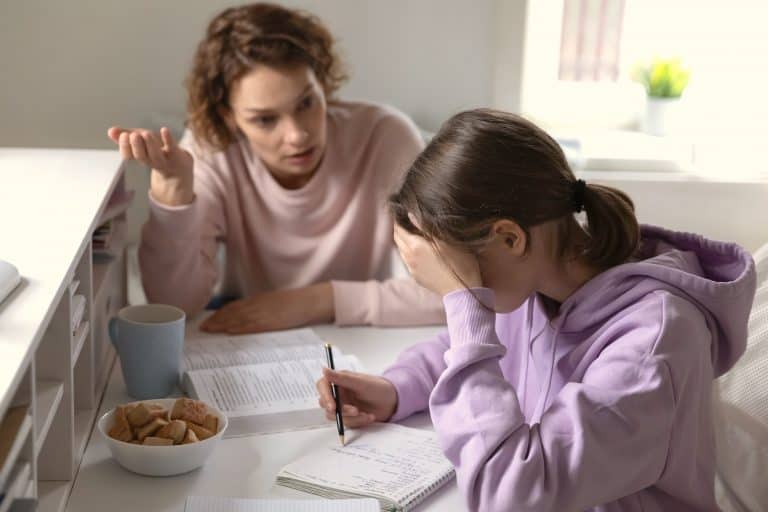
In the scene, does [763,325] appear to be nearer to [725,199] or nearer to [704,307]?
[704,307]

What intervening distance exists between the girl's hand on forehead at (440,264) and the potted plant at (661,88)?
4.53 feet

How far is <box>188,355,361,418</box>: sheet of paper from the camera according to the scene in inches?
54.3

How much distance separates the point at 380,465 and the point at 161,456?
249mm

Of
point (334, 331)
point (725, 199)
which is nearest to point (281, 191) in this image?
point (334, 331)

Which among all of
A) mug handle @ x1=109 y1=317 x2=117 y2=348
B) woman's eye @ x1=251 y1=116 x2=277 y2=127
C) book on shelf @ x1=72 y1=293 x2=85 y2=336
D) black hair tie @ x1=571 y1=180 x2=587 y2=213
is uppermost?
black hair tie @ x1=571 y1=180 x2=587 y2=213

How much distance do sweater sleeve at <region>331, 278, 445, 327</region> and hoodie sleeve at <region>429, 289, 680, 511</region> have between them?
62cm

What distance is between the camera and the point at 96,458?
1.25m

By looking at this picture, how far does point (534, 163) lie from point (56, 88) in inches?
54.2

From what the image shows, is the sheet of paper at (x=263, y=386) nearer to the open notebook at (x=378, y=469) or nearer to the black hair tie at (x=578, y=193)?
the open notebook at (x=378, y=469)

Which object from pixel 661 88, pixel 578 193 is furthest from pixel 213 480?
pixel 661 88

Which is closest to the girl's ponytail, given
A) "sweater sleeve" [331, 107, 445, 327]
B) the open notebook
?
the open notebook

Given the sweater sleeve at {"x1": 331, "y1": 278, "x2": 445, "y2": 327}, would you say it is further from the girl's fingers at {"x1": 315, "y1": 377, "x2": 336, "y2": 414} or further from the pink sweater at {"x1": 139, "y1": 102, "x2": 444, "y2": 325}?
the girl's fingers at {"x1": 315, "y1": 377, "x2": 336, "y2": 414}

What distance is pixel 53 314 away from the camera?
1078 mm

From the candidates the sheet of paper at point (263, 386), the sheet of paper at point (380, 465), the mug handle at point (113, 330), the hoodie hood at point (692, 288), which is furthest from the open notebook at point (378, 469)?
the mug handle at point (113, 330)
